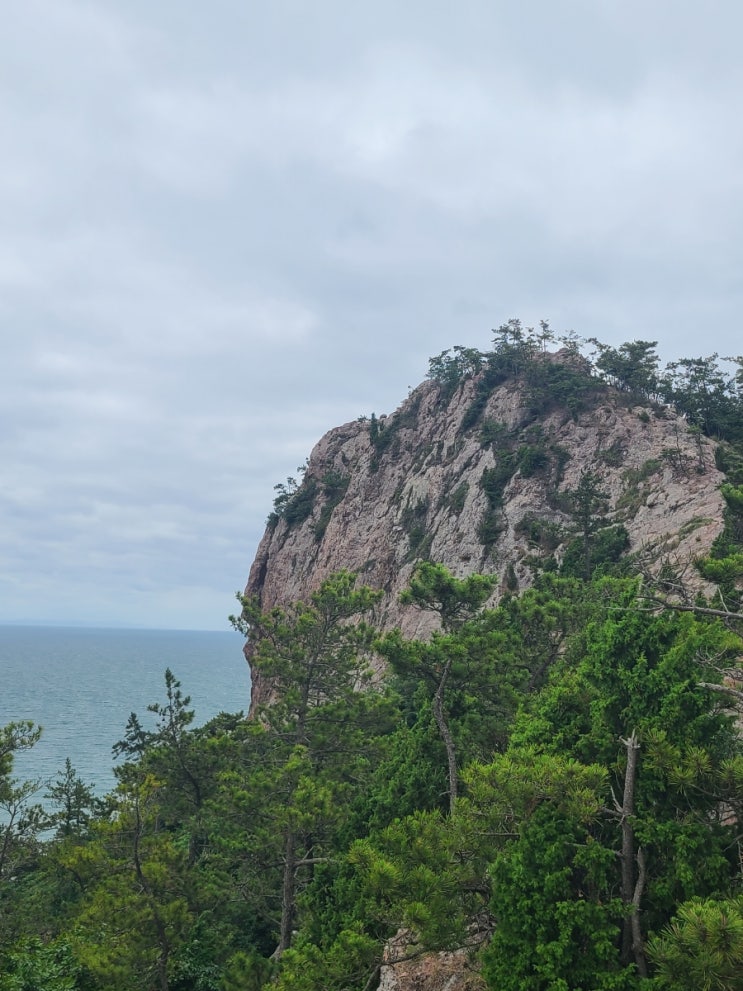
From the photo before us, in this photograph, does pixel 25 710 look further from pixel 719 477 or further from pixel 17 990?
pixel 719 477

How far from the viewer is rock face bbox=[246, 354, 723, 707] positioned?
121ft

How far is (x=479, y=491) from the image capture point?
47344 mm

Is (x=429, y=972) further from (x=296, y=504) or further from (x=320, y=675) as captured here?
(x=296, y=504)

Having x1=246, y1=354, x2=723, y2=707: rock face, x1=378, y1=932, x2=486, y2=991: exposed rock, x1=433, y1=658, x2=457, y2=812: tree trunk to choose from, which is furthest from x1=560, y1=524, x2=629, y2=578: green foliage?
x1=378, y1=932, x2=486, y2=991: exposed rock

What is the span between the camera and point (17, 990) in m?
13.5

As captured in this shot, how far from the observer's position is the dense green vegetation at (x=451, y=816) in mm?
8203

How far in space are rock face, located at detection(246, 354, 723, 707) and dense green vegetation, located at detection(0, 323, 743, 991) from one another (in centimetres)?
1288

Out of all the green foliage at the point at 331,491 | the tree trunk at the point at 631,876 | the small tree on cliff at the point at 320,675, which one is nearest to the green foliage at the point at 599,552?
the small tree on cliff at the point at 320,675

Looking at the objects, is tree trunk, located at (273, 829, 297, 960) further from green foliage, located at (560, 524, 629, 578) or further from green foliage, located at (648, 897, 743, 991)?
green foliage, located at (560, 524, 629, 578)

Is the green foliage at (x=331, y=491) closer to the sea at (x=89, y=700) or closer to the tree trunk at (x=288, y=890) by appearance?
the sea at (x=89, y=700)

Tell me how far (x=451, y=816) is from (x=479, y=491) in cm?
3853

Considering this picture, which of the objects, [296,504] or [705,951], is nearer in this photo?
[705,951]

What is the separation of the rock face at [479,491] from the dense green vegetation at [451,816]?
12883mm

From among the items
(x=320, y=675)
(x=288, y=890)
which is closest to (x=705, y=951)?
(x=288, y=890)
